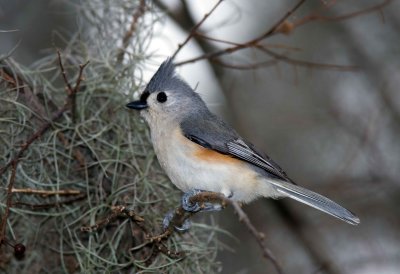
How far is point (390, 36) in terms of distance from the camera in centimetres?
407

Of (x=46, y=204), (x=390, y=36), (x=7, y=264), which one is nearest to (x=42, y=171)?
(x=46, y=204)

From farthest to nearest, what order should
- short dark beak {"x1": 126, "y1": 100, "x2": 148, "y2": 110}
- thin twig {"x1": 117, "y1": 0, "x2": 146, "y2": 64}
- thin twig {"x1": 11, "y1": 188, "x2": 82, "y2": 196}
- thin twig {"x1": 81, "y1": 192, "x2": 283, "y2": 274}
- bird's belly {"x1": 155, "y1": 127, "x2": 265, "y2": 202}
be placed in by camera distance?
1. thin twig {"x1": 117, "y1": 0, "x2": 146, "y2": 64}
2. short dark beak {"x1": 126, "y1": 100, "x2": 148, "y2": 110}
3. bird's belly {"x1": 155, "y1": 127, "x2": 265, "y2": 202}
4. thin twig {"x1": 11, "y1": 188, "x2": 82, "y2": 196}
5. thin twig {"x1": 81, "y1": 192, "x2": 283, "y2": 274}

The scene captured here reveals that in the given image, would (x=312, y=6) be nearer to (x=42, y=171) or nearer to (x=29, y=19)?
(x=29, y=19)

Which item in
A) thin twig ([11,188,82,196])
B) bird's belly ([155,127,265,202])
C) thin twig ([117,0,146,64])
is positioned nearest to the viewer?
thin twig ([11,188,82,196])

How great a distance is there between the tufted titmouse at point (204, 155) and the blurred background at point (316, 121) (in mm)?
293

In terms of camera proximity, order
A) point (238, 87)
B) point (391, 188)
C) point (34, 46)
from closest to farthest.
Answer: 1. point (391, 188)
2. point (34, 46)
3. point (238, 87)

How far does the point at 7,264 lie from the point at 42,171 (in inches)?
14.6

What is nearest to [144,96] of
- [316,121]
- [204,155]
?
[204,155]

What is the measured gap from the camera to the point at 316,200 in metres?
2.51

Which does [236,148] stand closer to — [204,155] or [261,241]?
[204,155]

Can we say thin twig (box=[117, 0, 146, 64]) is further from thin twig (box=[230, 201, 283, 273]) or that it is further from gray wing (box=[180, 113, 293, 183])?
thin twig (box=[230, 201, 283, 273])

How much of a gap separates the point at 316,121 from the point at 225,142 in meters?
1.45

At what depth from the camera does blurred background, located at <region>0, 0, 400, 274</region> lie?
3459 millimetres

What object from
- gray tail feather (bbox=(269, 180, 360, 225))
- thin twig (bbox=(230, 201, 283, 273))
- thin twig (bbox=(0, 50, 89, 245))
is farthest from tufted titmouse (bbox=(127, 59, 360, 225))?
thin twig (bbox=(0, 50, 89, 245))
